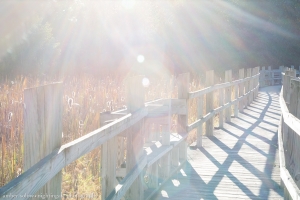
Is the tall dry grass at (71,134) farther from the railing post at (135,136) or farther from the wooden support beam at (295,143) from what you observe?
the wooden support beam at (295,143)

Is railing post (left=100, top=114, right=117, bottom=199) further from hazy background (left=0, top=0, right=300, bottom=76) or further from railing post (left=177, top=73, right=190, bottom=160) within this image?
hazy background (left=0, top=0, right=300, bottom=76)

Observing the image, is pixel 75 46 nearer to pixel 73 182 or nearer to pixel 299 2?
pixel 299 2

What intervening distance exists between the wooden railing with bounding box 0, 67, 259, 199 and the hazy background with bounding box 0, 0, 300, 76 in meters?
13.2

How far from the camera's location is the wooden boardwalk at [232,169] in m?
4.90

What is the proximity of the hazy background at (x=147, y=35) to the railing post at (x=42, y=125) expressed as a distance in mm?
15889

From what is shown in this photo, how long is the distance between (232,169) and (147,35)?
20626 mm

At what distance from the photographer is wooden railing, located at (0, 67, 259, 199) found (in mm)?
1926

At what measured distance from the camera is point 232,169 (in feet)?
19.7

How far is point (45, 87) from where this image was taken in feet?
6.67

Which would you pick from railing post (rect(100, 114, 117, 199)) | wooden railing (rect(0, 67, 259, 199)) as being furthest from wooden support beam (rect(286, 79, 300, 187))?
railing post (rect(100, 114, 117, 199))

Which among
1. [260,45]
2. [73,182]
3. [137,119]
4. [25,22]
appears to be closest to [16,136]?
[73,182]

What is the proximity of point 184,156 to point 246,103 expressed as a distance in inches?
332

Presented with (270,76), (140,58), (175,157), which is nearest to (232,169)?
(175,157)

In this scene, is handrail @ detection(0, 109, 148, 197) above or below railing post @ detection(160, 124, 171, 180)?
above
